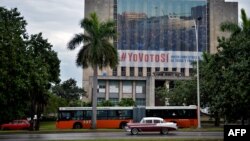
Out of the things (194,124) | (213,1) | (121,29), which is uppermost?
(213,1)

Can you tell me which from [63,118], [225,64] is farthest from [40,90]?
[225,64]

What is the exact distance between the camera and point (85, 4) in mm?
123625

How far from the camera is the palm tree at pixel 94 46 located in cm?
4809

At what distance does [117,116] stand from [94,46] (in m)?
9.14

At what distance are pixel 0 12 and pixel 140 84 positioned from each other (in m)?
76.1

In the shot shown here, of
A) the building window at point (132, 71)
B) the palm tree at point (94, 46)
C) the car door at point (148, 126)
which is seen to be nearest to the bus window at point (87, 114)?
the palm tree at point (94, 46)

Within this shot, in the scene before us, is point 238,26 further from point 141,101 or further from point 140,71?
point 140,71

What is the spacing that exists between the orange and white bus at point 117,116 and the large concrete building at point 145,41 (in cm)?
6227

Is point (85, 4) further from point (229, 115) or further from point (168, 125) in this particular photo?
point (229, 115)

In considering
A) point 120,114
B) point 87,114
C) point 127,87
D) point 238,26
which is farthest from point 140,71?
point 238,26

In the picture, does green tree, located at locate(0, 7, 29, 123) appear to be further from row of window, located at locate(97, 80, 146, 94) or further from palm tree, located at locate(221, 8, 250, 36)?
row of window, located at locate(97, 80, 146, 94)

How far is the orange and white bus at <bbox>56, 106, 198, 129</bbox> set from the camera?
171ft

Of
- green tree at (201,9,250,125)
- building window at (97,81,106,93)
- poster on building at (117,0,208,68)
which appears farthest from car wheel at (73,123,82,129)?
poster on building at (117,0,208,68)

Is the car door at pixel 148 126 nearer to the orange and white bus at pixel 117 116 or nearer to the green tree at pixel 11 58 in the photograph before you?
the green tree at pixel 11 58
